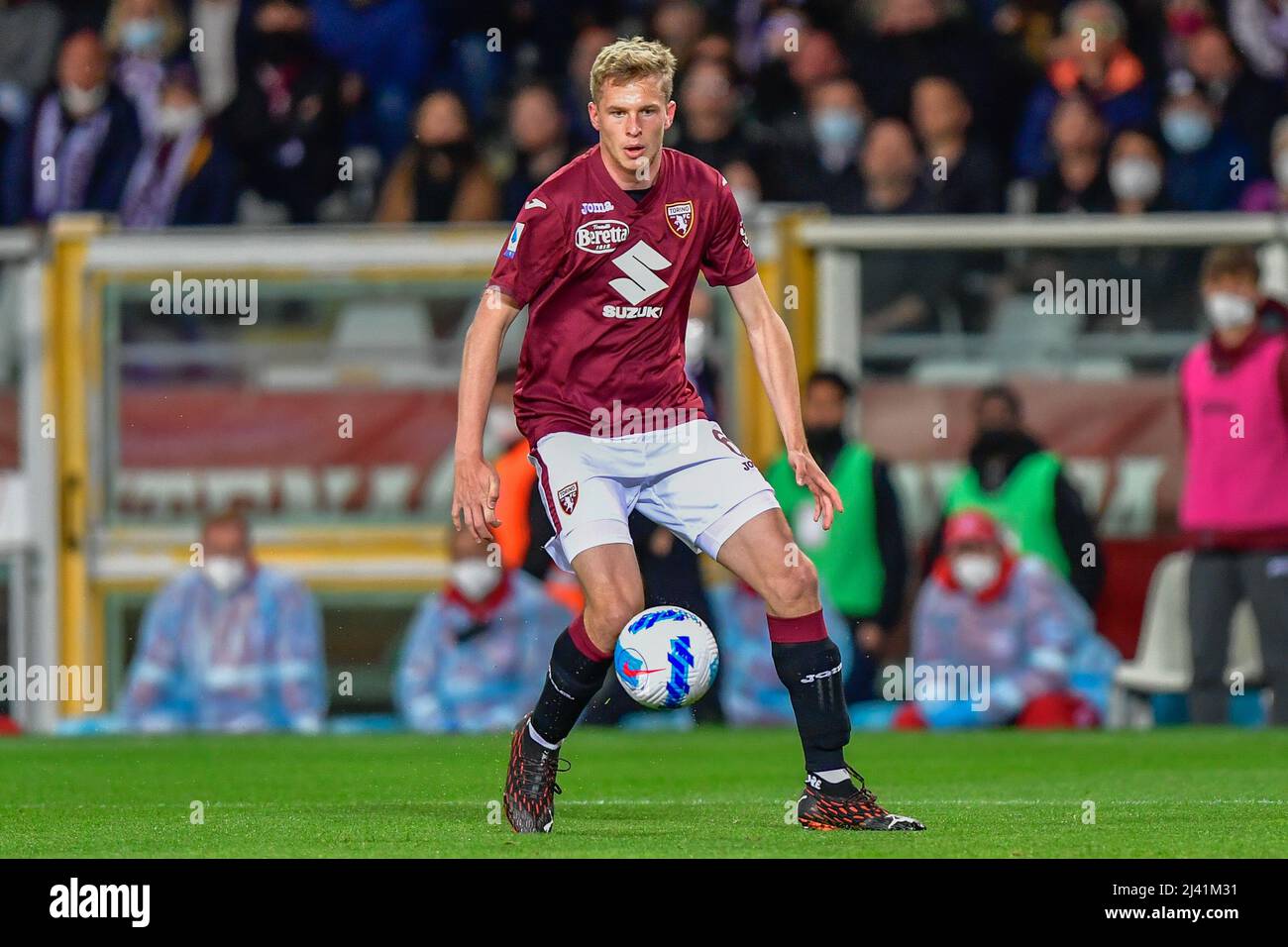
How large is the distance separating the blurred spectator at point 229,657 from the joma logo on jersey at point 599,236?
6.04 m

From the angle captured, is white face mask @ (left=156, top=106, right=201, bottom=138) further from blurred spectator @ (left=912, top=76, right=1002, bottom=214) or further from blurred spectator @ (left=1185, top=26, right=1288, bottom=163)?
blurred spectator @ (left=1185, top=26, right=1288, bottom=163)

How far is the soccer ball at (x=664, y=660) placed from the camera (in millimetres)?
7477

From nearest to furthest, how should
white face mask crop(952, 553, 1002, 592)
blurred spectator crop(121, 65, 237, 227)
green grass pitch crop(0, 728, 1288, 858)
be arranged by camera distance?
green grass pitch crop(0, 728, 1288, 858) < white face mask crop(952, 553, 1002, 592) < blurred spectator crop(121, 65, 237, 227)

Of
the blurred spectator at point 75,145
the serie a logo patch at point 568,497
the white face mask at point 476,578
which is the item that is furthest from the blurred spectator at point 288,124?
the serie a logo patch at point 568,497

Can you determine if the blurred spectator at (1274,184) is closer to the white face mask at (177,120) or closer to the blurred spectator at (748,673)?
the blurred spectator at (748,673)

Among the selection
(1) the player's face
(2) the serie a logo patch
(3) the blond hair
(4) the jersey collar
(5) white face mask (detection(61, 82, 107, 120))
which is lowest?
(2) the serie a logo patch

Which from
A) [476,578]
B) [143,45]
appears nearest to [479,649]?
[476,578]

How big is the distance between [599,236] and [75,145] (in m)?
8.00

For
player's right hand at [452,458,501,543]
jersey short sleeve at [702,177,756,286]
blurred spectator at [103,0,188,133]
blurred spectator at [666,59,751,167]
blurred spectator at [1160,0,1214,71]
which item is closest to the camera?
player's right hand at [452,458,501,543]

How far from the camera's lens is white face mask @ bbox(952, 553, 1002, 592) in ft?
41.9

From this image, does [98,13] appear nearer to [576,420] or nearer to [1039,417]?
[1039,417]

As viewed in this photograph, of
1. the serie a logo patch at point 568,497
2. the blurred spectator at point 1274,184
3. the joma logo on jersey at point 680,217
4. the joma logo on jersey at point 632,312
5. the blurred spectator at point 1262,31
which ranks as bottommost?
the serie a logo patch at point 568,497

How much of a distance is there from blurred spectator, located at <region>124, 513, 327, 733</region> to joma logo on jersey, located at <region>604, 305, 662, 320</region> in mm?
5918

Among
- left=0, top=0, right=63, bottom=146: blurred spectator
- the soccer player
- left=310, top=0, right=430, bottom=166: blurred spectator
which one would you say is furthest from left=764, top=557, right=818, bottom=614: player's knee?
left=0, top=0, right=63, bottom=146: blurred spectator
